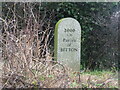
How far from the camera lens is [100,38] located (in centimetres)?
678

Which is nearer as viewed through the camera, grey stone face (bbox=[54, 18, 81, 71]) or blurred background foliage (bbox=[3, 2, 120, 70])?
grey stone face (bbox=[54, 18, 81, 71])

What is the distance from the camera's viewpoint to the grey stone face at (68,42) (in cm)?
539

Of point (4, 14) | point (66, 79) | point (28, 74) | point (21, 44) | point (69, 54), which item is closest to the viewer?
point (66, 79)

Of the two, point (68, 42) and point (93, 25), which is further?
point (93, 25)

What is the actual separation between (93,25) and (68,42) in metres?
1.75

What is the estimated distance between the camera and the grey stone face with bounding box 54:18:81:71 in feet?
17.7

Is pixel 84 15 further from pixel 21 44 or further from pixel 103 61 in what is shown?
pixel 21 44

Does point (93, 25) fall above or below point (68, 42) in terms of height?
above

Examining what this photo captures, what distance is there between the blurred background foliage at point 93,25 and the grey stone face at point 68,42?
1267mm

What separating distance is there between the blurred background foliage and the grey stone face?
1.27m

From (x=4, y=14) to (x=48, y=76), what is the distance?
3.63 metres

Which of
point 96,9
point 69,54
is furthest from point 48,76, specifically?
point 96,9

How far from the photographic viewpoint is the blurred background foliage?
22.0 ft

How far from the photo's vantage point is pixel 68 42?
5.49 meters
